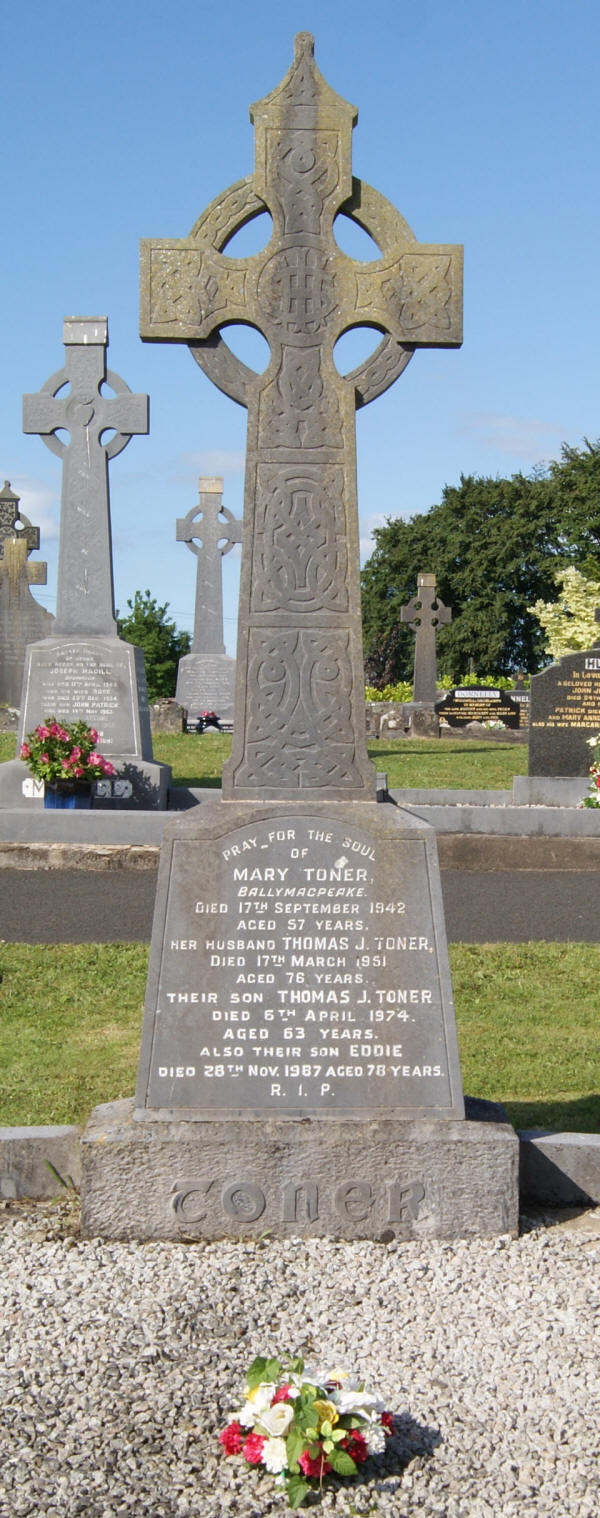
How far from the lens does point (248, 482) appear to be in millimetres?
4785

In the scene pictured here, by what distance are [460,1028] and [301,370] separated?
135 inches

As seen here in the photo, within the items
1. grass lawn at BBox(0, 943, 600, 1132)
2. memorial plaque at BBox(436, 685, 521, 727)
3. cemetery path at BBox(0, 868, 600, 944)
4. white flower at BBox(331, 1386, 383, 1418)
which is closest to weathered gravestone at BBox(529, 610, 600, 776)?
cemetery path at BBox(0, 868, 600, 944)

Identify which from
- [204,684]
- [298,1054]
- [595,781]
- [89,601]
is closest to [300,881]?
[298,1054]

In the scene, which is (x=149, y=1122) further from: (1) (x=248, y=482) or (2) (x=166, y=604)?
(2) (x=166, y=604)

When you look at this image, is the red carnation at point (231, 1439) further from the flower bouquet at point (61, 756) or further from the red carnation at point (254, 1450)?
the flower bouquet at point (61, 756)

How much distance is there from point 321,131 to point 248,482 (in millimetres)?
1265

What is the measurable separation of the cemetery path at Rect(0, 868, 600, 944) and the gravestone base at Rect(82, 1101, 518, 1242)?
4310 millimetres

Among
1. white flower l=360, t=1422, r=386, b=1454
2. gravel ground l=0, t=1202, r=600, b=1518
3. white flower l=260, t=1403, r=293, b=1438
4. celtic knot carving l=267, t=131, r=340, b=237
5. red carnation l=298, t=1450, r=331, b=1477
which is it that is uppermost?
celtic knot carving l=267, t=131, r=340, b=237

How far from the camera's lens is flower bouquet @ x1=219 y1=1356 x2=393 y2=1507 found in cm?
293

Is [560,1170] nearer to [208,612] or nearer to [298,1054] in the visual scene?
[298,1054]

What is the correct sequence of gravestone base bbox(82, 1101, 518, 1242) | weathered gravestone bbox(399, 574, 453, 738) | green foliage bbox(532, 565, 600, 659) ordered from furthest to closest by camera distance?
green foliage bbox(532, 565, 600, 659)
weathered gravestone bbox(399, 574, 453, 738)
gravestone base bbox(82, 1101, 518, 1242)

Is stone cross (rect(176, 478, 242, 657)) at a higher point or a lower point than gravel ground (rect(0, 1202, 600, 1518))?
higher

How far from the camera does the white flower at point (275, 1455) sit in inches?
115

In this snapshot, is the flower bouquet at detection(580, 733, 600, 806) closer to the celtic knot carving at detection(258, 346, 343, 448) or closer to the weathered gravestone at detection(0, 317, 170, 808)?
the weathered gravestone at detection(0, 317, 170, 808)
